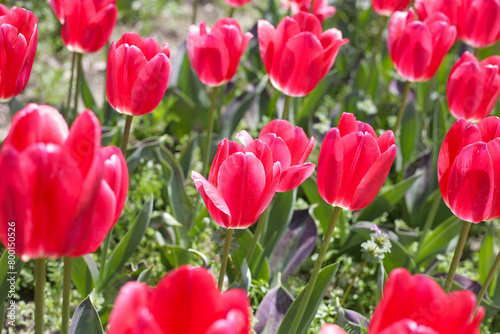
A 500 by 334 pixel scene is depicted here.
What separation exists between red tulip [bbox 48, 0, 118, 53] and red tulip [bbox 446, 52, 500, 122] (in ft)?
3.88

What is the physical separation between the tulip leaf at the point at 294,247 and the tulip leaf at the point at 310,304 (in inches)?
23.3

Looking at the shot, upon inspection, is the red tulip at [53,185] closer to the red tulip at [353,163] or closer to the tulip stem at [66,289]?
the tulip stem at [66,289]

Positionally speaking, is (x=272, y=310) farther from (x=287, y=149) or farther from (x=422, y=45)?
(x=422, y=45)

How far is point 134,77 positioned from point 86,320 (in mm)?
657

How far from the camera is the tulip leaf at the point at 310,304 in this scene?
5.51 ft

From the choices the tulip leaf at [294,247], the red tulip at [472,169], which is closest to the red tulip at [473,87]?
the red tulip at [472,169]

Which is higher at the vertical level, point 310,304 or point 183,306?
point 183,306

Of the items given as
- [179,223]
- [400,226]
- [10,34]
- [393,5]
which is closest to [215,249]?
[179,223]

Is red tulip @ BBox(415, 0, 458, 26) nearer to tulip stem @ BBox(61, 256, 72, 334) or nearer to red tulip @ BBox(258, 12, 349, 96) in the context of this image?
red tulip @ BBox(258, 12, 349, 96)

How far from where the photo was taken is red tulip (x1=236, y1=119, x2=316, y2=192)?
1453mm

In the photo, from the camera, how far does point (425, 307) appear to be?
3.13 feet

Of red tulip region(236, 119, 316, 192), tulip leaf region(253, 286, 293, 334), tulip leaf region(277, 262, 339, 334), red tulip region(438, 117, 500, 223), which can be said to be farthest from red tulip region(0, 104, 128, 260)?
tulip leaf region(253, 286, 293, 334)

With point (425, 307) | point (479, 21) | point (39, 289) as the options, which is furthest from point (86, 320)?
point (479, 21)

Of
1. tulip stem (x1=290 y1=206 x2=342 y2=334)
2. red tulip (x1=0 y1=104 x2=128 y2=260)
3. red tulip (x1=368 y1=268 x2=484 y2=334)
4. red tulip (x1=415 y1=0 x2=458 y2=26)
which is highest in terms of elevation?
red tulip (x1=0 y1=104 x2=128 y2=260)
